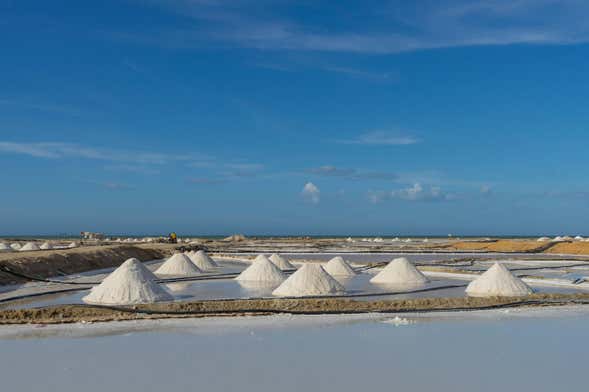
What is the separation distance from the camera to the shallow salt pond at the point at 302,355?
6219 mm

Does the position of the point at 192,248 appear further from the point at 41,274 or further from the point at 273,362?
the point at 273,362

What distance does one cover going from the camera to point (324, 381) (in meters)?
6.29

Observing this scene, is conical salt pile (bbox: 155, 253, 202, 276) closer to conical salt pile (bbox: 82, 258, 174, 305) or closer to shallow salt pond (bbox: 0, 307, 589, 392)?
conical salt pile (bbox: 82, 258, 174, 305)

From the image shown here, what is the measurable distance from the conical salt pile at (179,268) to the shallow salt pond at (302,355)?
1100 centimetres

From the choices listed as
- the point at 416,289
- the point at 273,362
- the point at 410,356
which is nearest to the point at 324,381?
the point at 273,362

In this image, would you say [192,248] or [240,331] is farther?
[192,248]

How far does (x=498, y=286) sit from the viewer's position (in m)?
14.4

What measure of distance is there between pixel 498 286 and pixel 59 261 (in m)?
15.8

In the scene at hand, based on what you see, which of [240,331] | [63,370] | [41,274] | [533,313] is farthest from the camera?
[41,274]

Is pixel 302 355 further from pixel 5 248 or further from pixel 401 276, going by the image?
pixel 5 248

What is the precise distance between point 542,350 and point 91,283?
523 inches

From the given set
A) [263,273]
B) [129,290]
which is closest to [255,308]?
[129,290]

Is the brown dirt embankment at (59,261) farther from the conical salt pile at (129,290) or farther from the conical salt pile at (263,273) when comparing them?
the conical salt pile at (263,273)

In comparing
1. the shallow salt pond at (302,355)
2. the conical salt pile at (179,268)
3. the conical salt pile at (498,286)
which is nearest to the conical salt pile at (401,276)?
the conical salt pile at (498,286)
